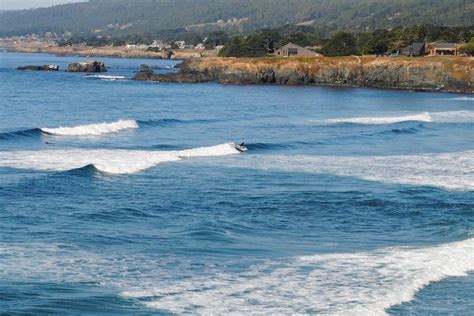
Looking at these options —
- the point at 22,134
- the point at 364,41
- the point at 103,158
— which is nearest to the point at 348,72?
the point at 364,41

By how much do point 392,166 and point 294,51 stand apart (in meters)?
80.0

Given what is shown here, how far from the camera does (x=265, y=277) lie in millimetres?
15148

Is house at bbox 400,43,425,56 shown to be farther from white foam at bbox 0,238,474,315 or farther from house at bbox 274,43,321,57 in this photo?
white foam at bbox 0,238,474,315

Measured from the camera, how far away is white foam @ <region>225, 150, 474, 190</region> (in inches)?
1063

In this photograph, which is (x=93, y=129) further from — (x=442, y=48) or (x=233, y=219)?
(x=442, y=48)

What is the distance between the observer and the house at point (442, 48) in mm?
98312

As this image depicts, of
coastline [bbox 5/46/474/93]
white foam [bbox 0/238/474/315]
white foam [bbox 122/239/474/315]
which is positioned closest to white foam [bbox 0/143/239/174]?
white foam [bbox 0/238/474/315]

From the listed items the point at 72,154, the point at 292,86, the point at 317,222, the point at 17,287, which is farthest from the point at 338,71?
the point at 17,287

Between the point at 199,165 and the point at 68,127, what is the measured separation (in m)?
13.6

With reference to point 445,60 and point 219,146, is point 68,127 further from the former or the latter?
point 445,60

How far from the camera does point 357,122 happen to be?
4934 cm

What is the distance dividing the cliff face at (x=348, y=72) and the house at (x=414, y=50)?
33.5 feet

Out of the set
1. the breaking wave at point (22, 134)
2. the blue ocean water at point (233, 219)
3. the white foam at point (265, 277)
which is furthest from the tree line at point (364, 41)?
the white foam at point (265, 277)

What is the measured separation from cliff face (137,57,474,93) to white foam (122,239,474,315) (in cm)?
6666
